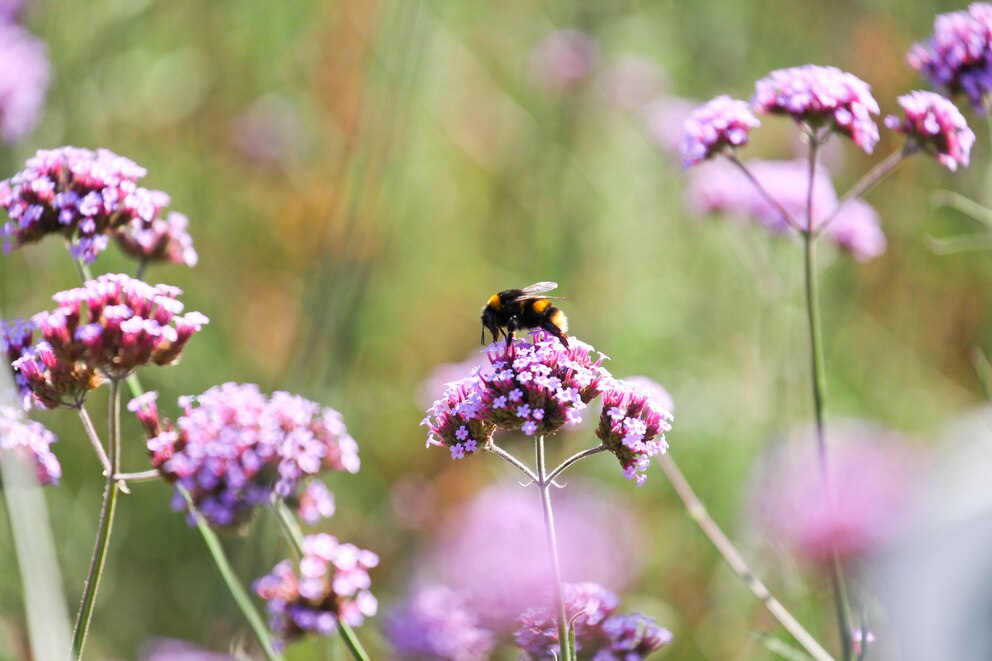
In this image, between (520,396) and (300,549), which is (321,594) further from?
(520,396)

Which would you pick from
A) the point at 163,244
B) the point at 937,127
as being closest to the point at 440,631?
the point at 163,244

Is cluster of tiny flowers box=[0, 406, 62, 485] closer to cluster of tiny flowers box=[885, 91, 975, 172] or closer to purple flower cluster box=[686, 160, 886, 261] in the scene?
cluster of tiny flowers box=[885, 91, 975, 172]

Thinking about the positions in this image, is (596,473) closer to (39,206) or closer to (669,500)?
(669,500)

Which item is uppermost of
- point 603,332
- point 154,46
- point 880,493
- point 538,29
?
point 538,29

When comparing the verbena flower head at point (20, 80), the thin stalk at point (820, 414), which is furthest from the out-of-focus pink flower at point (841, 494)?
the verbena flower head at point (20, 80)

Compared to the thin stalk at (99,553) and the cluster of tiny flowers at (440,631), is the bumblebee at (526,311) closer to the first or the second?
the cluster of tiny flowers at (440,631)

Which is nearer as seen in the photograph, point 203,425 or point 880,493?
point 203,425

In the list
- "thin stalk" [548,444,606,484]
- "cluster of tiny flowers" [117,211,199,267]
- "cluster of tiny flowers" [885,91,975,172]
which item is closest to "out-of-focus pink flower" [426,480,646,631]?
"thin stalk" [548,444,606,484]

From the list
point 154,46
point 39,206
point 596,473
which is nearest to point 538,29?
point 154,46
